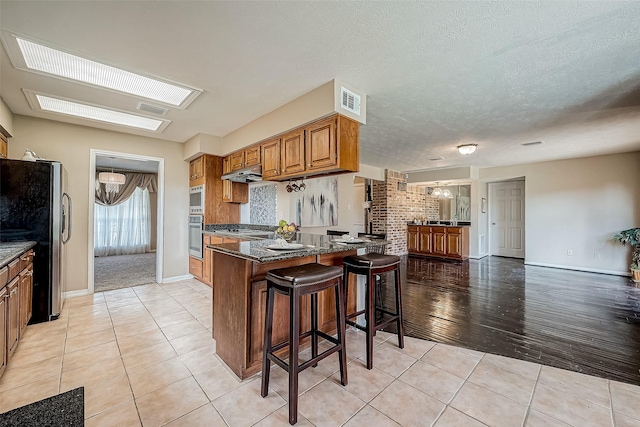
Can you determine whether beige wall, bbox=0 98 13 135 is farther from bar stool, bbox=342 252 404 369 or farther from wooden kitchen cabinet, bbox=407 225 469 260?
wooden kitchen cabinet, bbox=407 225 469 260

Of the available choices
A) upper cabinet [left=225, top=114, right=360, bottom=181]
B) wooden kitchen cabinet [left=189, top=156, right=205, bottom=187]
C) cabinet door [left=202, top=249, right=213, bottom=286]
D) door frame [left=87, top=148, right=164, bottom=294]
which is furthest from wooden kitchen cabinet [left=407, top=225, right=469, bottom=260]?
door frame [left=87, top=148, right=164, bottom=294]

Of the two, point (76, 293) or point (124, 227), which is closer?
point (76, 293)

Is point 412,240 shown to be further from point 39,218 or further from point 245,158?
point 39,218

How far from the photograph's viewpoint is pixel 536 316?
10.1 feet

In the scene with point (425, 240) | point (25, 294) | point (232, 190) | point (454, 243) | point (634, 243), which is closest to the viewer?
point (25, 294)

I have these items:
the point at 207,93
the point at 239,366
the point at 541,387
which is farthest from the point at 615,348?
the point at 207,93

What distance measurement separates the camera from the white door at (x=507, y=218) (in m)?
7.11

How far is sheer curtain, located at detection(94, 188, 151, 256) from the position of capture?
728 cm

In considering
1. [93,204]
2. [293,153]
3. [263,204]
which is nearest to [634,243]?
[293,153]

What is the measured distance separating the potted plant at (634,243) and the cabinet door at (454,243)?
2.72 metres

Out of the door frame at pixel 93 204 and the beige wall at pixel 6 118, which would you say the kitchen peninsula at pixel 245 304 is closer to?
the door frame at pixel 93 204

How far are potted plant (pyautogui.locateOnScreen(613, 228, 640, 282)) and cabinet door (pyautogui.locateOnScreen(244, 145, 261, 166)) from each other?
6616 mm

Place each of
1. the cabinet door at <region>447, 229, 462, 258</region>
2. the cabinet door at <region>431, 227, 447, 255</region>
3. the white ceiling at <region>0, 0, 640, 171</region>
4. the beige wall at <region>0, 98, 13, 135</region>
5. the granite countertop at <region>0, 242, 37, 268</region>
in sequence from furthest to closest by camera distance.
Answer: the cabinet door at <region>431, 227, 447, 255</region> → the cabinet door at <region>447, 229, 462, 258</region> → the beige wall at <region>0, 98, 13, 135</region> → the granite countertop at <region>0, 242, 37, 268</region> → the white ceiling at <region>0, 0, 640, 171</region>

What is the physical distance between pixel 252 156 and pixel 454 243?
18.2 ft
